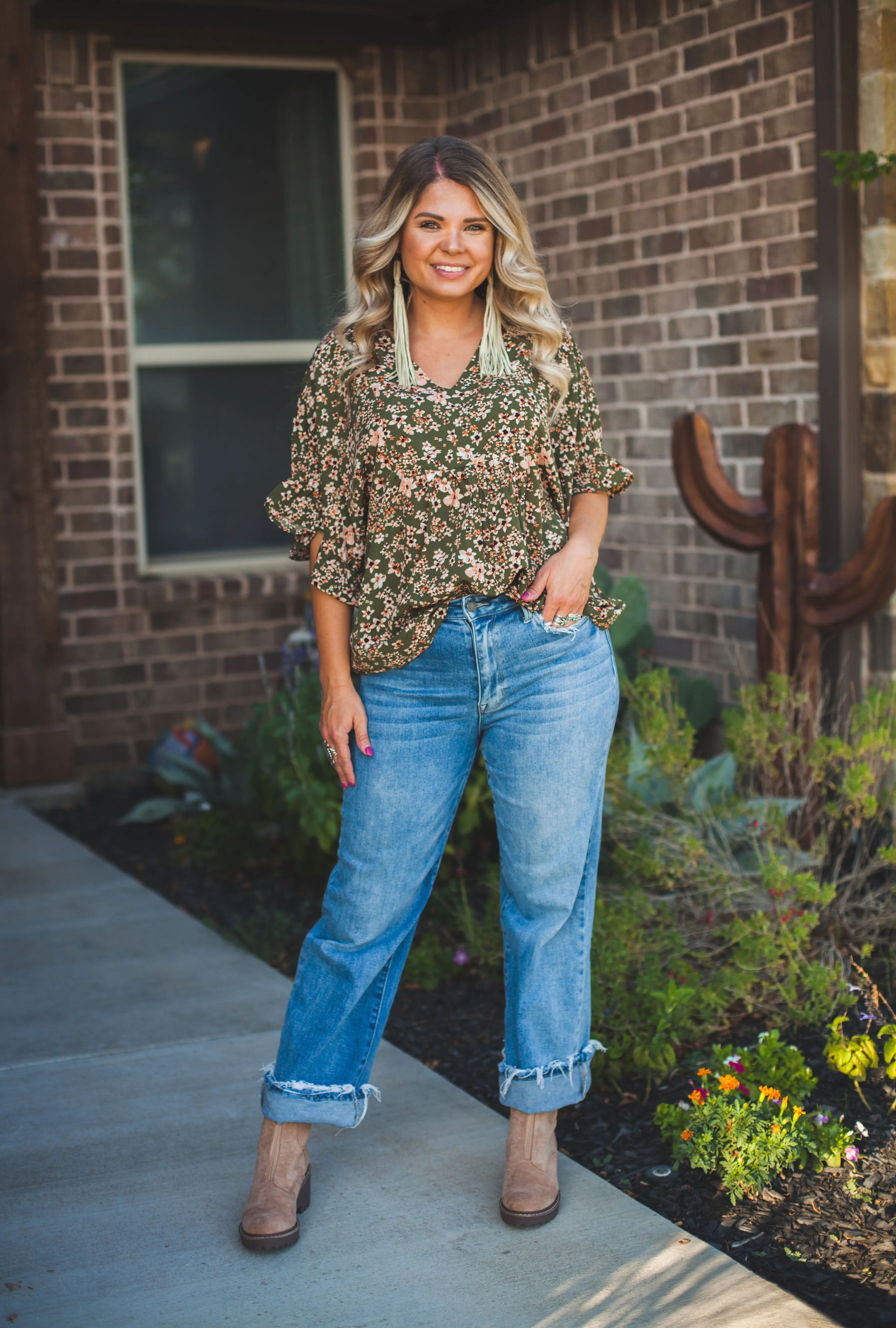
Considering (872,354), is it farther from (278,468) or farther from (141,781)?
(141,781)

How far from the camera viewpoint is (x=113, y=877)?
194 inches

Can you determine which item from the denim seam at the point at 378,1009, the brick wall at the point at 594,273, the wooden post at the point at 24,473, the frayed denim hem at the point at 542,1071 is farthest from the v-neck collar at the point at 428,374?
the wooden post at the point at 24,473

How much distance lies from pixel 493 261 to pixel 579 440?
0.35 m

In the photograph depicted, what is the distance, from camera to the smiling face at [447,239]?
246 cm

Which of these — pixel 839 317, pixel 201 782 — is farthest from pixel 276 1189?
pixel 839 317

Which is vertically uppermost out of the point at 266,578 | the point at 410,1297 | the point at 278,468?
the point at 278,468

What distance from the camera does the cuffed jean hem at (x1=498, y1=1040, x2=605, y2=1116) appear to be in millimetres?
2600

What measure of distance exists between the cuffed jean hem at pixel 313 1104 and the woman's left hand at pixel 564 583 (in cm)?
91

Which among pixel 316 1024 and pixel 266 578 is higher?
pixel 266 578

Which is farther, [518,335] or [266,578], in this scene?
[266,578]

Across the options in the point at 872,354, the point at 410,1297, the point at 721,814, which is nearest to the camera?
the point at 410,1297

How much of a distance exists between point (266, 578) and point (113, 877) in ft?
6.20

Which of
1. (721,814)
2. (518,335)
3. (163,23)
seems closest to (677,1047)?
(721,814)

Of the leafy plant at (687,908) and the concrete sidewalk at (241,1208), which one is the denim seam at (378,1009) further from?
the leafy plant at (687,908)
